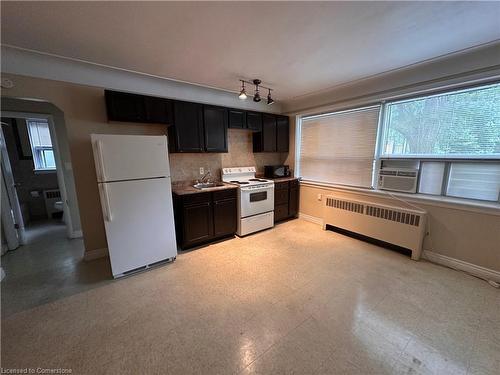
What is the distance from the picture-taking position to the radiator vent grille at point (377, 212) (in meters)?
2.68

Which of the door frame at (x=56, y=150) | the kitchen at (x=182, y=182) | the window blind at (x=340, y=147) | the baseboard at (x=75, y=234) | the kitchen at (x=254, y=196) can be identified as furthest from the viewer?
the baseboard at (x=75, y=234)

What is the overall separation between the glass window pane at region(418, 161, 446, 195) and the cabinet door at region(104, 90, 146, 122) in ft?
12.9

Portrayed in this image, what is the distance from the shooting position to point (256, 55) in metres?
2.17

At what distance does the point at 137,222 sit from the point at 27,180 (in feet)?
13.4

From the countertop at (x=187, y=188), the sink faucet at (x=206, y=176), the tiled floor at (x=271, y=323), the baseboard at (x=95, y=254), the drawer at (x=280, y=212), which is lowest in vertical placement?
the tiled floor at (x=271, y=323)

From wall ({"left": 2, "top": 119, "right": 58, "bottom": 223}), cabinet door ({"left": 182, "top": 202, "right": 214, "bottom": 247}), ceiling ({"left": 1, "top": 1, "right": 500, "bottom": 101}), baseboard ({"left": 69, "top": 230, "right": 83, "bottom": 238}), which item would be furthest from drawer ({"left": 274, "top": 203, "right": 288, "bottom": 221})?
wall ({"left": 2, "top": 119, "right": 58, "bottom": 223})

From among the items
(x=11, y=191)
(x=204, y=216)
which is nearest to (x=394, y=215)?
(x=204, y=216)

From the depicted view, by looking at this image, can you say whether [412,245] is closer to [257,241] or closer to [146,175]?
[257,241]

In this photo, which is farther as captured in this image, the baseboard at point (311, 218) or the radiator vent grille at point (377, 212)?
the baseboard at point (311, 218)

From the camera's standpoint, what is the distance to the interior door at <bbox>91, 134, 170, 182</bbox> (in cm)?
212

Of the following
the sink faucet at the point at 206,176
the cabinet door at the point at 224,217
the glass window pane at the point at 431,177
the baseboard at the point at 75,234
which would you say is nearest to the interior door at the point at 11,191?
the baseboard at the point at 75,234

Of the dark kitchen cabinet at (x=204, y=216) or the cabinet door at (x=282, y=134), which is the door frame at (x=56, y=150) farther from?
the cabinet door at (x=282, y=134)

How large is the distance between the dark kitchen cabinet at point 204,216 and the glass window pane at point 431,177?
9.04ft

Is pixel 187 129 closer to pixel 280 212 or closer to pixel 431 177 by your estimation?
pixel 280 212
